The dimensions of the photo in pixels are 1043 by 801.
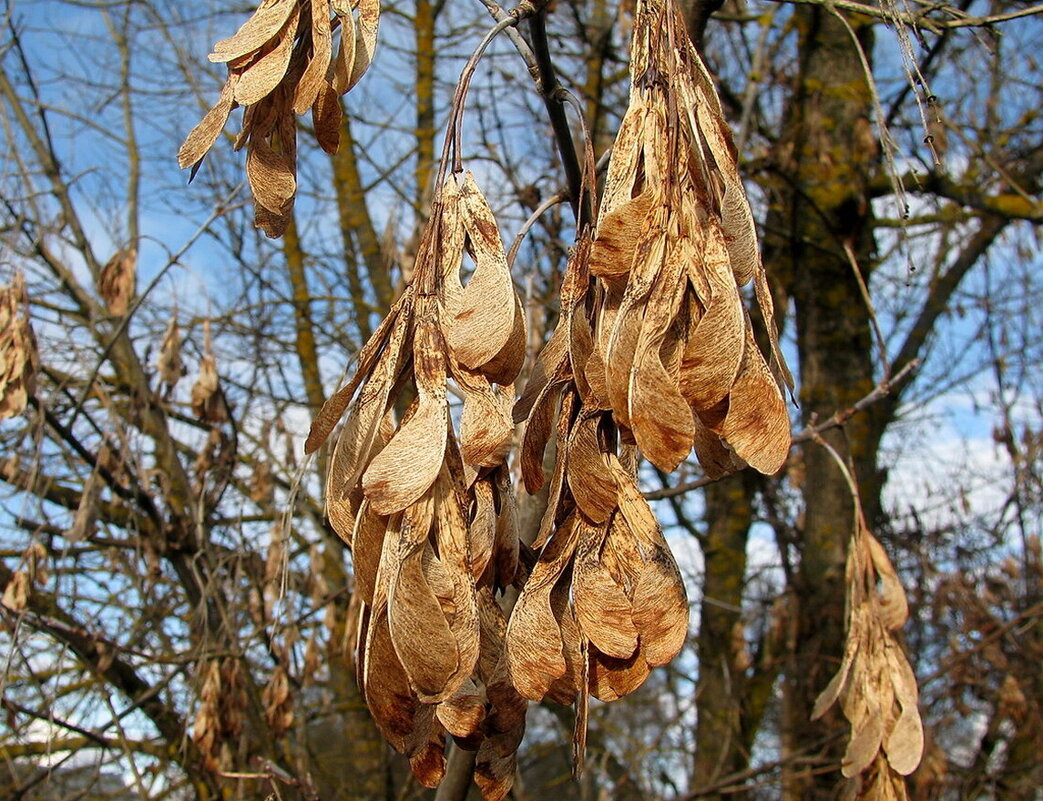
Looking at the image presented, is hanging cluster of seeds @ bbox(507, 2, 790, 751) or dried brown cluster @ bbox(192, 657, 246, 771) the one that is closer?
hanging cluster of seeds @ bbox(507, 2, 790, 751)

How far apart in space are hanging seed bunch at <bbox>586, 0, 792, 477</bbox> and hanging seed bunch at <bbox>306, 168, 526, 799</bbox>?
106 mm

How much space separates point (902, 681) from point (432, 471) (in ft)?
4.39

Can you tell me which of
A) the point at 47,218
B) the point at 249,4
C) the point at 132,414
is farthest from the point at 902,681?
the point at 249,4

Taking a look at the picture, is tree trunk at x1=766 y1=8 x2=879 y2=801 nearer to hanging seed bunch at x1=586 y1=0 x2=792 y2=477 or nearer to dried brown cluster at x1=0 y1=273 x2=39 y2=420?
dried brown cluster at x1=0 y1=273 x2=39 y2=420

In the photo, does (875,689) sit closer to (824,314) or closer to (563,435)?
(563,435)

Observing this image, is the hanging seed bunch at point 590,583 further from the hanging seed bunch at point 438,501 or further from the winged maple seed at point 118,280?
the winged maple seed at point 118,280

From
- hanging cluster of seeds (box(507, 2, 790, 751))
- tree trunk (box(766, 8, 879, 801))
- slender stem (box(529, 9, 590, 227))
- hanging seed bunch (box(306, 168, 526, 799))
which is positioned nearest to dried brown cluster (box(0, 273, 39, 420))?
slender stem (box(529, 9, 590, 227))

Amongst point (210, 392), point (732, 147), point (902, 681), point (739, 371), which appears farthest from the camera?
point (210, 392)

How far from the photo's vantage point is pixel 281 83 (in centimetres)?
92

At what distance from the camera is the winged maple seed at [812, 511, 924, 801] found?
1.75 m

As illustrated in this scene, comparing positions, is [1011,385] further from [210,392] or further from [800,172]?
[210,392]

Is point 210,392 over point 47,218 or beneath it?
beneath

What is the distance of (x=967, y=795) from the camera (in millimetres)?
4512

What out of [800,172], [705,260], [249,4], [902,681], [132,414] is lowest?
[902,681]
